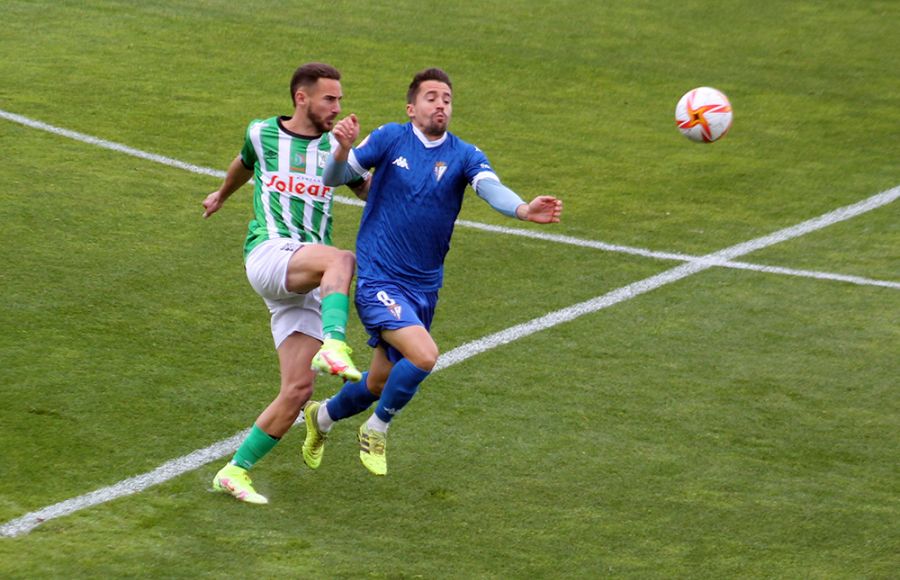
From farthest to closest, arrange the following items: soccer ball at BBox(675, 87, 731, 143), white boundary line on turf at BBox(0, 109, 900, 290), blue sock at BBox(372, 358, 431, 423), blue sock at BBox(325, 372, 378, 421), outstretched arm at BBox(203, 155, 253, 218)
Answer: white boundary line on turf at BBox(0, 109, 900, 290), soccer ball at BBox(675, 87, 731, 143), outstretched arm at BBox(203, 155, 253, 218), blue sock at BBox(325, 372, 378, 421), blue sock at BBox(372, 358, 431, 423)

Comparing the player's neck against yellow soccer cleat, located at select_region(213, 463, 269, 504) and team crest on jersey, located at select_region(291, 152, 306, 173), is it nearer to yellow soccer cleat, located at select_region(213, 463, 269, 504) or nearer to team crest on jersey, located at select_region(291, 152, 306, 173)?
team crest on jersey, located at select_region(291, 152, 306, 173)

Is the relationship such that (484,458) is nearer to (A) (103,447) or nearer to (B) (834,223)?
(A) (103,447)

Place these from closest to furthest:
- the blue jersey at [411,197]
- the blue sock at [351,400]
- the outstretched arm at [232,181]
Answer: the blue jersey at [411,197] → the blue sock at [351,400] → the outstretched arm at [232,181]

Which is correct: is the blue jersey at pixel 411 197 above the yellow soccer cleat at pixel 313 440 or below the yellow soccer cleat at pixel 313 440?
above

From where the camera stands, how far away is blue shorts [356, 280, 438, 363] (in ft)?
25.5

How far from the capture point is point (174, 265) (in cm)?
1137

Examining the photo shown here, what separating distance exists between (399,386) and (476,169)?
1.22 meters

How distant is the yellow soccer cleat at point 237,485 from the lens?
25.4 ft

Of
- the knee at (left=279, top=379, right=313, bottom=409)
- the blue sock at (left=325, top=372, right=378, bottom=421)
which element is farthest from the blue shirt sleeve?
the knee at (left=279, top=379, right=313, bottom=409)

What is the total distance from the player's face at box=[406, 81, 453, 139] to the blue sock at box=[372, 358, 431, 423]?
125 cm

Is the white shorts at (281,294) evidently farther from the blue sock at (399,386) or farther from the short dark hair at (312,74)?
the short dark hair at (312,74)

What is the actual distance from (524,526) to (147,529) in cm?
188

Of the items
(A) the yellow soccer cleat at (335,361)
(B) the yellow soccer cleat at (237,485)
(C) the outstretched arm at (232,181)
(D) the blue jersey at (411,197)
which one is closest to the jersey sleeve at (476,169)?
(D) the blue jersey at (411,197)

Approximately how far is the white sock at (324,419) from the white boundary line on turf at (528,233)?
15.1 feet
